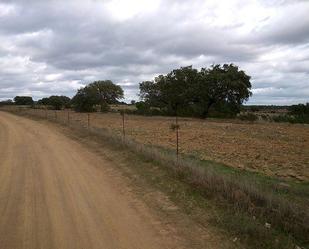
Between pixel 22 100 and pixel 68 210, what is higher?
pixel 22 100

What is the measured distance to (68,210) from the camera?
27.8ft

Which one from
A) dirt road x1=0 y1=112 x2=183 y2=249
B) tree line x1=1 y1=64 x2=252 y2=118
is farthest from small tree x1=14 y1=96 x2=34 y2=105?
dirt road x1=0 y1=112 x2=183 y2=249

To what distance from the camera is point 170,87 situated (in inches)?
2618

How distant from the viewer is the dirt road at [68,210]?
6.75 m

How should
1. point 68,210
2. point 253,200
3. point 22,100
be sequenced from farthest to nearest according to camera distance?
point 22,100
point 253,200
point 68,210

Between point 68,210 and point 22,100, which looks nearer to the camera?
point 68,210

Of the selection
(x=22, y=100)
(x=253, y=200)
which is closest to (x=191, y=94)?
(x=253, y=200)

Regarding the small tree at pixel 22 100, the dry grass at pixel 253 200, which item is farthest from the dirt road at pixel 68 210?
the small tree at pixel 22 100

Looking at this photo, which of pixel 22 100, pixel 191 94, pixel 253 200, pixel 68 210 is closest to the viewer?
pixel 68 210

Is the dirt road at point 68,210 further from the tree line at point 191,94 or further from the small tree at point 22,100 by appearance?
the small tree at point 22,100

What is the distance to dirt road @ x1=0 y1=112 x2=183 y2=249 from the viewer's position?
675cm

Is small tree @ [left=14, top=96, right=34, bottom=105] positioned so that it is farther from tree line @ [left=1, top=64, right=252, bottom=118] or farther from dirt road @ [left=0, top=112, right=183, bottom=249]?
dirt road @ [left=0, top=112, right=183, bottom=249]

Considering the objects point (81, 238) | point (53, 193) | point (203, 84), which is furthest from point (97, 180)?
point (203, 84)

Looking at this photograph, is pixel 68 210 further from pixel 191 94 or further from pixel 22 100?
pixel 22 100
